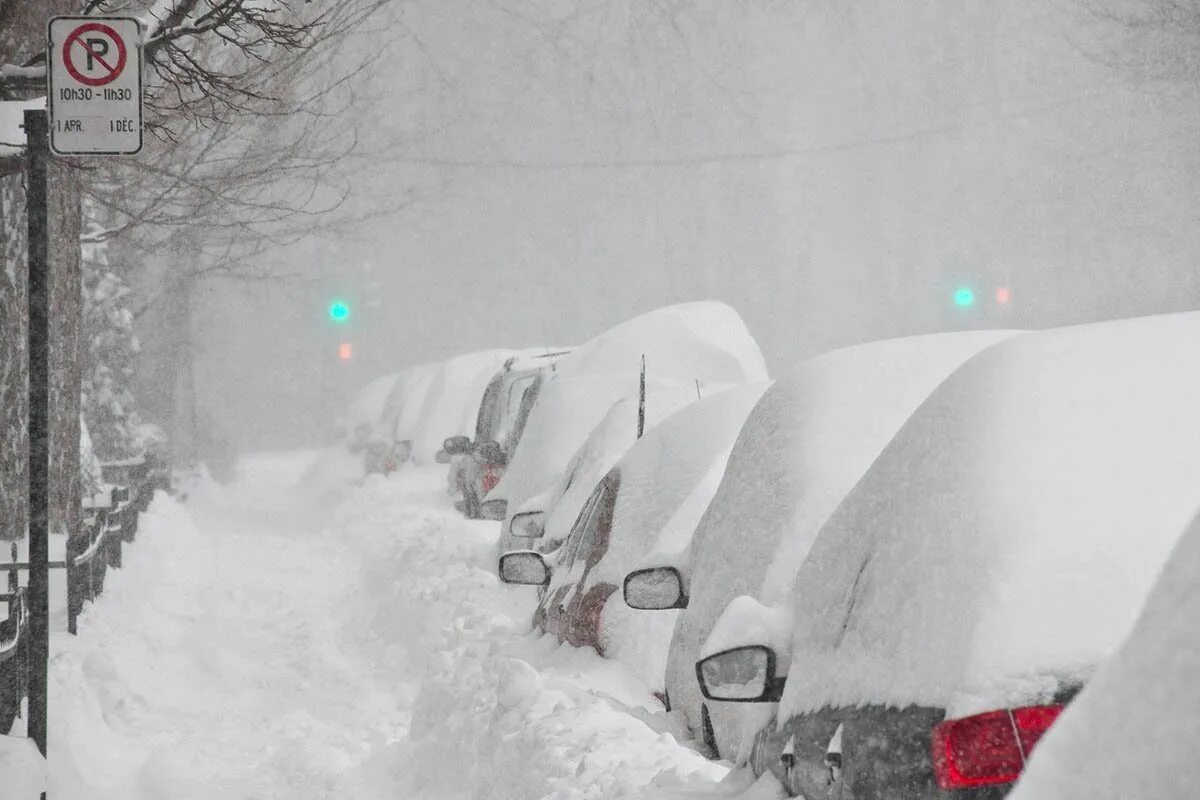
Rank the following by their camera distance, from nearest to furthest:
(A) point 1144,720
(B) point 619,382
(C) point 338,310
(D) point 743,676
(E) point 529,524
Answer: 1. (A) point 1144,720
2. (D) point 743,676
3. (E) point 529,524
4. (B) point 619,382
5. (C) point 338,310

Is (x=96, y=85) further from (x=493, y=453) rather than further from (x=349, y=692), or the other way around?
(x=493, y=453)

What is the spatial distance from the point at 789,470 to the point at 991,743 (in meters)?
2.19

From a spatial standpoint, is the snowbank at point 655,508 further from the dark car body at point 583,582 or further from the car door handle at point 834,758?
the car door handle at point 834,758

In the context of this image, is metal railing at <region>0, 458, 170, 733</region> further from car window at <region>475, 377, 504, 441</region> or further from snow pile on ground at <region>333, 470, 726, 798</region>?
car window at <region>475, 377, 504, 441</region>

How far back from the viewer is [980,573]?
2490mm

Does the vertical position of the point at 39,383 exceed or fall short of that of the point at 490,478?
it exceeds it

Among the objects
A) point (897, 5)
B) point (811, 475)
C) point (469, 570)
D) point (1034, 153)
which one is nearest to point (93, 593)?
point (469, 570)

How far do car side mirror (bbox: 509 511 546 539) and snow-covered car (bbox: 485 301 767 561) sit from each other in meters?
0.04

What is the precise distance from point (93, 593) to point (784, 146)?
53107 millimetres

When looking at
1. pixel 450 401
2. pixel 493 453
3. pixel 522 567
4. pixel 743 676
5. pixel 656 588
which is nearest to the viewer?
pixel 743 676

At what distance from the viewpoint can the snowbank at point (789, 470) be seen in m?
4.25

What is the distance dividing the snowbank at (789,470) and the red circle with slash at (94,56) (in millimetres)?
2491

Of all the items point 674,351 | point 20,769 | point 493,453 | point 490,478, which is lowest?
point 20,769

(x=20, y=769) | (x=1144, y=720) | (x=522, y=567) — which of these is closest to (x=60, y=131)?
(x=20, y=769)
